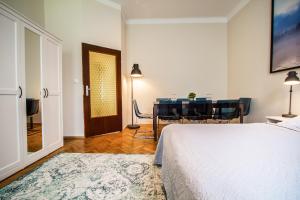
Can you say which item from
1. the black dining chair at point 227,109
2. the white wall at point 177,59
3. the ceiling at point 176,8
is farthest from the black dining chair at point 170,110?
the ceiling at point 176,8

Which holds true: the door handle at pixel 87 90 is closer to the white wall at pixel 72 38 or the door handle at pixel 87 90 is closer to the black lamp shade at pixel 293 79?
the white wall at pixel 72 38

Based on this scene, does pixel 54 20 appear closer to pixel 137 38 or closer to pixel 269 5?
pixel 137 38

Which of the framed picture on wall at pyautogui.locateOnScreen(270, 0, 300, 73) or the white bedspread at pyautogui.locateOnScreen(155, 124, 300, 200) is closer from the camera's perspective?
the white bedspread at pyautogui.locateOnScreen(155, 124, 300, 200)

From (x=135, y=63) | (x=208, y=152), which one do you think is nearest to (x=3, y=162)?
(x=208, y=152)

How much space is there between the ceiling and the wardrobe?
230 cm

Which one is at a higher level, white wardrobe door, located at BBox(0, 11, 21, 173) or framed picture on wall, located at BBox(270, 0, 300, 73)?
framed picture on wall, located at BBox(270, 0, 300, 73)

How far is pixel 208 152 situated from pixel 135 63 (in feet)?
13.8

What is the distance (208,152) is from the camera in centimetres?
95

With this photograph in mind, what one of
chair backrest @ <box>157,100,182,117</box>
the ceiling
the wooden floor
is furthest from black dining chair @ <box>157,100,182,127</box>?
the ceiling

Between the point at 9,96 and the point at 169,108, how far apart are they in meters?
2.58

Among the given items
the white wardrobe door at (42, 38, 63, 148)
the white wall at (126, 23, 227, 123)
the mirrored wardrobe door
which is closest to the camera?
the mirrored wardrobe door

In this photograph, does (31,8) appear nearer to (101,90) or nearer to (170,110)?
(101,90)

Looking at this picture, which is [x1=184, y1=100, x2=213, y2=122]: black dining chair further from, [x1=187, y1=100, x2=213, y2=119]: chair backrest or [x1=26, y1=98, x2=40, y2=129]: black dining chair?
[x1=26, y1=98, x2=40, y2=129]: black dining chair

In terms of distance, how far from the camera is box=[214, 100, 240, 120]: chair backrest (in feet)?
10.4
